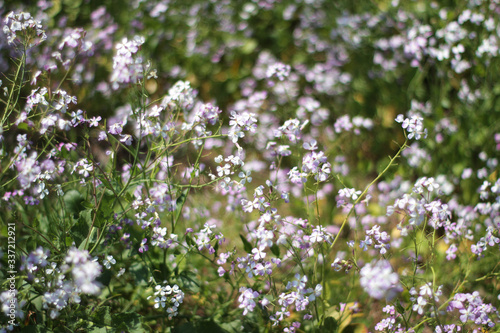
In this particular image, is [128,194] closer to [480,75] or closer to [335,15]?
[480,75]

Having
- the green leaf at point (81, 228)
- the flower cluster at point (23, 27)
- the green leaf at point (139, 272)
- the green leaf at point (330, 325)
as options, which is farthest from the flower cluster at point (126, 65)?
the green leaf at point (330, 325)

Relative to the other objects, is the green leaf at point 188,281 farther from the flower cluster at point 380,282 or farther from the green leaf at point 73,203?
the flower cluster at point 380,282

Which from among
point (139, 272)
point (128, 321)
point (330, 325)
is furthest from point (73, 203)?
point (330, 325)

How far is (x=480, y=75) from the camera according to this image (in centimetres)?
272

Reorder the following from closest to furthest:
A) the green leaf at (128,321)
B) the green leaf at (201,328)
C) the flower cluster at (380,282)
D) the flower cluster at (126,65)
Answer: the flower cluster at (380,282)
the flower cluster at (126,65)
the green leaf at (128,321)
the green leaf at (201,328)

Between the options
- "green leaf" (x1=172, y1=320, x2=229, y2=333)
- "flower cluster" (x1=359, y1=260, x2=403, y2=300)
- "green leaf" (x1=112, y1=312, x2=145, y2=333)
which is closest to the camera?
"flower cluster" (x1=359, y1=260, x2=403, y2=300)

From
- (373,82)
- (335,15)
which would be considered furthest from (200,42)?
(373,82)

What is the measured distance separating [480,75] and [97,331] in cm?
271

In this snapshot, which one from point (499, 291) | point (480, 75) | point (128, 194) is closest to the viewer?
point (128, 194)

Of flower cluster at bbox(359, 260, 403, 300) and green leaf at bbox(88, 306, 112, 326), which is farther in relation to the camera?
green leaf at bbox(88, 306, 112, 326)

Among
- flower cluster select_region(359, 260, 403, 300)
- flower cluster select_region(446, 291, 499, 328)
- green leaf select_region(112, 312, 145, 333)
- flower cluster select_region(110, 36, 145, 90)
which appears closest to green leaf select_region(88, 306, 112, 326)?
green leaf select_region(112, 312, 145, 333)

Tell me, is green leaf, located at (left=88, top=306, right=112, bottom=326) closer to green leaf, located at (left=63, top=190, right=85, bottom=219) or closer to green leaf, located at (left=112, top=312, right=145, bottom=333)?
green leaf, located at (left=112, top=312, right=145, bottom=333)

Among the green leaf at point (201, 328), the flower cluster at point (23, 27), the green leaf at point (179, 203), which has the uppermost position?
the flower cluster at point (23, 27)

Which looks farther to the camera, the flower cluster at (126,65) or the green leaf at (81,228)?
the green leaf at (81,228)
